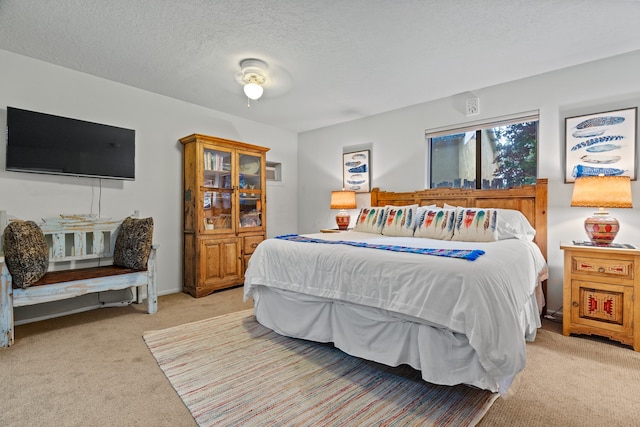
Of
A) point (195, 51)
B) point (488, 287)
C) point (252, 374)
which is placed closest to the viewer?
point (488, 287)

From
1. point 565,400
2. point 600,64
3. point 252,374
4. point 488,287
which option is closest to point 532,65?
point 600,64

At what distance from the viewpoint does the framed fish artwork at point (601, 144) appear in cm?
261

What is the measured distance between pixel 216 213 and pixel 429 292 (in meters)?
3.01

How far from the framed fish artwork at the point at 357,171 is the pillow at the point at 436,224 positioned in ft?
4.74

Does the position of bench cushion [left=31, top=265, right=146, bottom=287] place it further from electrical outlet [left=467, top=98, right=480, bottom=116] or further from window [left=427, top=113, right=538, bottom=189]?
electrical outlet [left=467, top=98, right=480, bottom=116]

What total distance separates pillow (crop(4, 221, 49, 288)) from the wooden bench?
0.15 ft

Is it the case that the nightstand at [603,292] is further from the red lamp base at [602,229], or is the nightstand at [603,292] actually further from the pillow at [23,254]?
the pillow at [23,254]

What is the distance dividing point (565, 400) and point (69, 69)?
4.70 metres

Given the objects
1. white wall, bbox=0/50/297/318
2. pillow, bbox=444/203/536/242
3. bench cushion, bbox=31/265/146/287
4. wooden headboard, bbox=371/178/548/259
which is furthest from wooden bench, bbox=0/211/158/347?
pillow, bbox=444/203/536/242

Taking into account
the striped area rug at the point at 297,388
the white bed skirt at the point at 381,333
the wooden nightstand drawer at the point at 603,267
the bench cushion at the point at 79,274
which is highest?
the wooden nightstand drawer at the point at 603,267

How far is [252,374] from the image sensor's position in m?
Answer: 1.91

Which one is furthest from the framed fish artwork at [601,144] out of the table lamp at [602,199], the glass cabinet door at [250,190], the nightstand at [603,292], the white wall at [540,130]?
the glass cabinet door at [250,190]

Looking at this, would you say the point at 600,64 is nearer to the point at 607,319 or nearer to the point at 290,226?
the point at 607,319

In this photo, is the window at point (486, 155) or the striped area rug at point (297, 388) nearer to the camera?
the striped area rug at point (297, 388)
